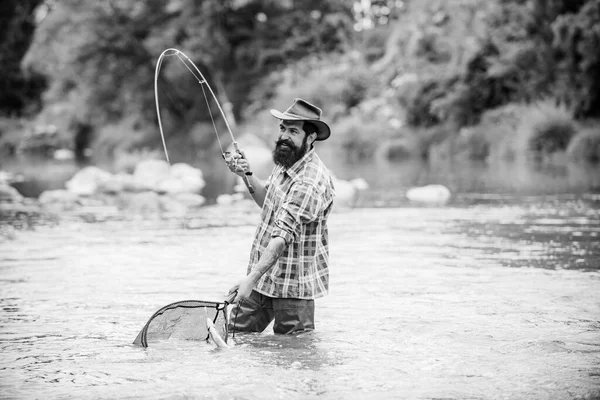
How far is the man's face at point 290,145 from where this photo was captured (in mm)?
5684

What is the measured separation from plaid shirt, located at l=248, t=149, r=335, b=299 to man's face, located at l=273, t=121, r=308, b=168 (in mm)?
53

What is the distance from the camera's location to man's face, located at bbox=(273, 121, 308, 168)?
5.68 m

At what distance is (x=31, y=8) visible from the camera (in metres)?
59.5

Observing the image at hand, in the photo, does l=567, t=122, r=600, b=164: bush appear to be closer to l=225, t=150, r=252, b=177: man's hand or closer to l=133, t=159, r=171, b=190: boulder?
l=133, t=159, r=171, b=190: boulder

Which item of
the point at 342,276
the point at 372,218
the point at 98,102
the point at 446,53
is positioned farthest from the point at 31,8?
the point at 342,276

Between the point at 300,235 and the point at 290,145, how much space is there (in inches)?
22.0

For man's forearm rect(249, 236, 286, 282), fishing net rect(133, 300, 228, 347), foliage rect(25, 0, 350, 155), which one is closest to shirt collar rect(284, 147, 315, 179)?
man's forearm rect(249, 236, 286, 282)

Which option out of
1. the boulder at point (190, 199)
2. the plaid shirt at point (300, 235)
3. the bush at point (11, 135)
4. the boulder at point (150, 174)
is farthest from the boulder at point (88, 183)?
the bush at point (11, 135)

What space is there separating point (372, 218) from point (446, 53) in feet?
72.9

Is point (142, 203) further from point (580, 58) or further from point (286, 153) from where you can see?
point (580, 58)

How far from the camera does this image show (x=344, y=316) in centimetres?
678

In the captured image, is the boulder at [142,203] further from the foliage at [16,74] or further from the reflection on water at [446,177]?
the foliage at [16,74]

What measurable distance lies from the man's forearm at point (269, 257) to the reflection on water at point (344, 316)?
0.51 m

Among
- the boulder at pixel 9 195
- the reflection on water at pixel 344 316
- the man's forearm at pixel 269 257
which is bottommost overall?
the reflection on water at pixel 344 316
